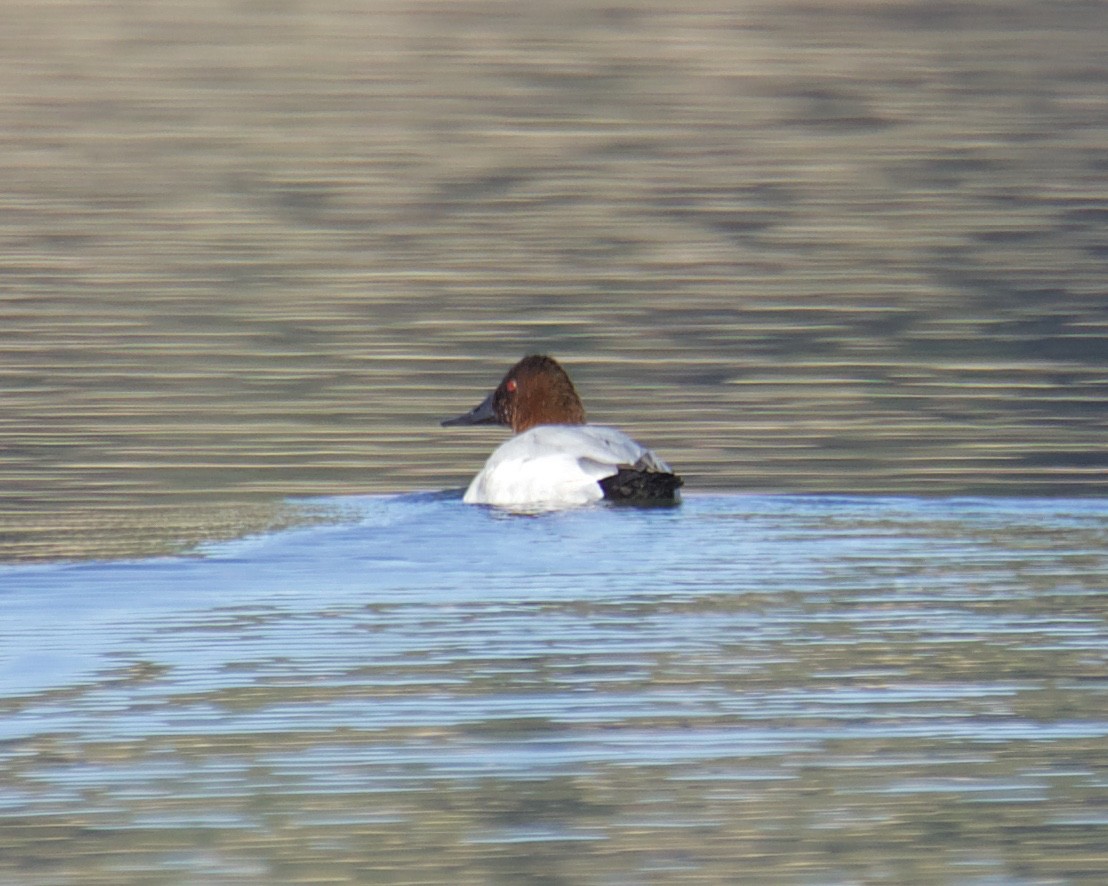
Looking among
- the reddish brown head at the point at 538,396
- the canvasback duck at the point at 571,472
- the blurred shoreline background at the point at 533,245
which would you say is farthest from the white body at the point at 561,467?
the reddish brown head at the point at 538,396

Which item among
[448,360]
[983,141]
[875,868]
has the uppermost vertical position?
[983,141]

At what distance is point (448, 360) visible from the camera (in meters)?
15.4

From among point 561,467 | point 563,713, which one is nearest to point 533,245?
point 561,467

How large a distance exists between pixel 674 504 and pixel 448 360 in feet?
17.1

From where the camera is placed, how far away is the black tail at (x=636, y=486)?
1023 centimetres

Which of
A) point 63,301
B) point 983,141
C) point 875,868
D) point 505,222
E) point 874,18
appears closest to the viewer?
point 875,868

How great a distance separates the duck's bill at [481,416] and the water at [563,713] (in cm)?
318

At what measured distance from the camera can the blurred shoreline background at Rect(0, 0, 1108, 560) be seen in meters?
12.5

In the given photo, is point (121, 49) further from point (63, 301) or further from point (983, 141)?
point (63, 301)

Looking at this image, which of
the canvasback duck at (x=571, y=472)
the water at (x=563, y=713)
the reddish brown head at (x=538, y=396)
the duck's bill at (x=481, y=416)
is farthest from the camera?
the duck's bill at (x=481, y=416)

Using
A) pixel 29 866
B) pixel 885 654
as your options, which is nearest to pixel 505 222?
pixel 885 654

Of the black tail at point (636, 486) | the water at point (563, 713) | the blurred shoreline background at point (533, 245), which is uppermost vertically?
the blurred shoreline background at point (533, 245)

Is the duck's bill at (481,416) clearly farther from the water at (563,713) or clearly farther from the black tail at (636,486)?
the water at (563,713)

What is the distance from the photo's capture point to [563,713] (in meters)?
5.97
